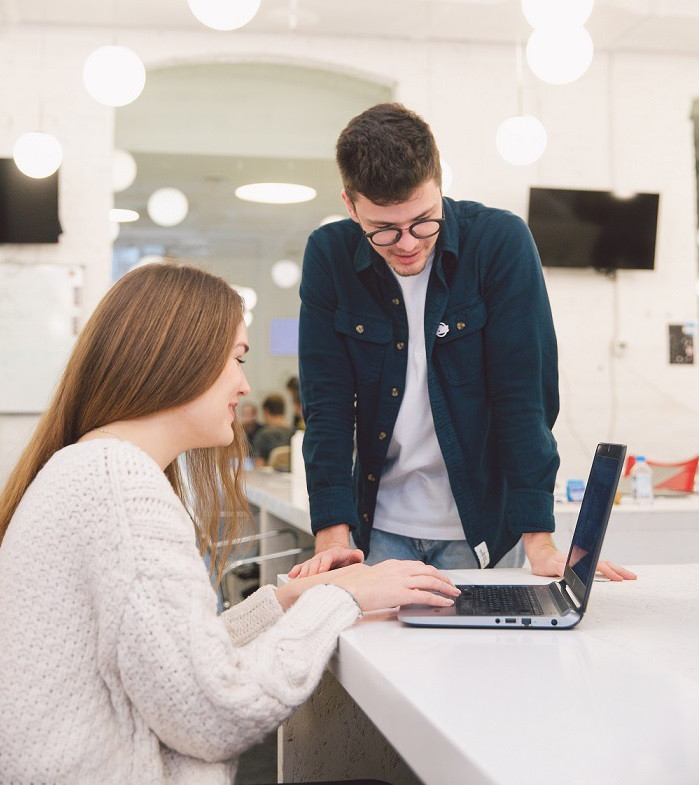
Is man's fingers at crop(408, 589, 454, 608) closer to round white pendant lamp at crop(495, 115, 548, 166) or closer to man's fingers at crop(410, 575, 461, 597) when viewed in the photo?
man's fingers at crop(410, 575, 461, 597)

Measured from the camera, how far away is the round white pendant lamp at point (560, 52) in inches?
146

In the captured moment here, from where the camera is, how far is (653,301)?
5.68 meters

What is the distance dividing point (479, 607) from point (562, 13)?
2.90m

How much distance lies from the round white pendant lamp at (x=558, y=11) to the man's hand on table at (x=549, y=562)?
2.54 metres

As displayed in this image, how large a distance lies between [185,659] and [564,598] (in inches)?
22.1

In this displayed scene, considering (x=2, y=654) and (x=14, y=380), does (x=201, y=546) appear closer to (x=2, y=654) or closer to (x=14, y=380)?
(x=2, y=654)

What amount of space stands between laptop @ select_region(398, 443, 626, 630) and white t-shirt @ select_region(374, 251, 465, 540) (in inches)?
14.8

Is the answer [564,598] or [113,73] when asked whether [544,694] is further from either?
[113,73]

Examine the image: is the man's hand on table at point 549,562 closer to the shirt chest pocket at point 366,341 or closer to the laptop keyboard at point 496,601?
the laptop keyboard at point 496,601

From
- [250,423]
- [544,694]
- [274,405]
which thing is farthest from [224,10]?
[250,423]

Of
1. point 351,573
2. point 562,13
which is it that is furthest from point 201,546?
point 562,13

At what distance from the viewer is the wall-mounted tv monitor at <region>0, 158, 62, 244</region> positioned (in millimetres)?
5000

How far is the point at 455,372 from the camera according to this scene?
1695mm

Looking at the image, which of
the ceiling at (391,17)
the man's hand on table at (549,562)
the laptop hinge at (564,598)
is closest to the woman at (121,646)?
the laptop hinge at (564,598)
